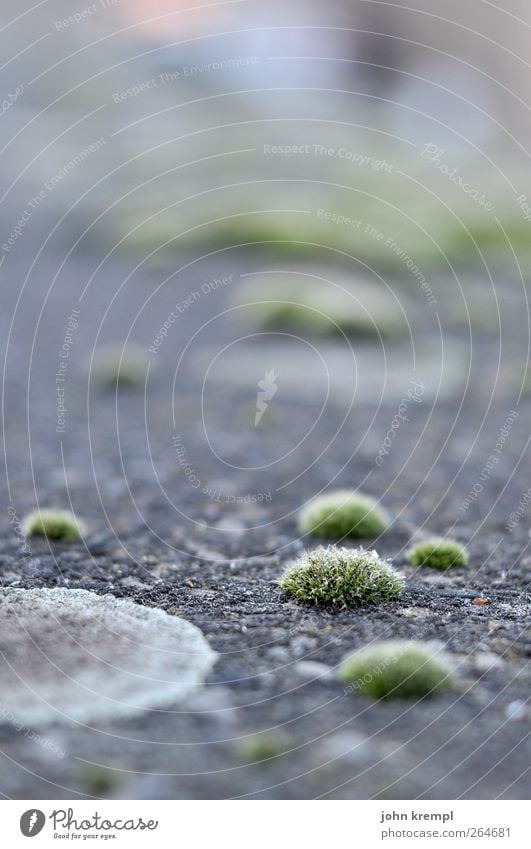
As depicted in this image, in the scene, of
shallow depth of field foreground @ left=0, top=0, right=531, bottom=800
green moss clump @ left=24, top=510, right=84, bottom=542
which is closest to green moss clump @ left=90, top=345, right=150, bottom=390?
shallow depth of field foreground @ left=0, top=0, right=531, bottom=800

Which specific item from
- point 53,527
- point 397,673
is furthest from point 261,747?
point 53,527

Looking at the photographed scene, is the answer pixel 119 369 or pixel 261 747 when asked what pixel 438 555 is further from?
pixel 119 369

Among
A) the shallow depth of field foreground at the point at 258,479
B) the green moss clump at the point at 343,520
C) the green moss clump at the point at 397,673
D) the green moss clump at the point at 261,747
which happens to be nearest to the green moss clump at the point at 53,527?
the shallow depth of field foreground at the point at 258,479

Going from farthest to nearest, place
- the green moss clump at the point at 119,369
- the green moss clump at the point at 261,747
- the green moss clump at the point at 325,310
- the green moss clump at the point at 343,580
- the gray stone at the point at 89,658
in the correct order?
the green moss clump at the point at 325,310 < the green moss clump at the point at 119,369 < the green moss clump at the point at 343,580 < the gray stone at the point at 89,658 < the green moss clump at the point at 261,747

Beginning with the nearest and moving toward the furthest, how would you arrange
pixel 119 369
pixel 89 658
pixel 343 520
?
pixel 89 658
pixel 343 520
pixel 119 369

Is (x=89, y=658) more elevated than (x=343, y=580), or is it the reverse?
(x=343, y=580)

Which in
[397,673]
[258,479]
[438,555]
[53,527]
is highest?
[258,479]

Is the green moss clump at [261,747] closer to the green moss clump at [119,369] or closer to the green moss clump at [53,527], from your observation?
→ the green moss clump at [53,527]
